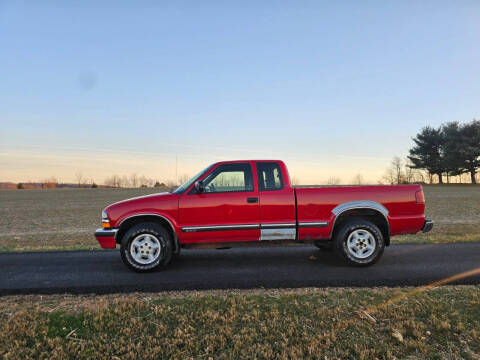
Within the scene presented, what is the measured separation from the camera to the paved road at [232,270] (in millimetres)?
4793

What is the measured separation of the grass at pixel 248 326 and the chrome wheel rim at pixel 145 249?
50.9 inches

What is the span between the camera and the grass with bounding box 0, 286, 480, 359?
2.89 meters

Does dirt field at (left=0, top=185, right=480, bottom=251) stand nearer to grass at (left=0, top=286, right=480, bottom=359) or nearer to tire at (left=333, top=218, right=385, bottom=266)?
tire at (left=333, top=218, right=385, bottom=266)

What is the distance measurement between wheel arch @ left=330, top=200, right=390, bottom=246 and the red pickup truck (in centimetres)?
2

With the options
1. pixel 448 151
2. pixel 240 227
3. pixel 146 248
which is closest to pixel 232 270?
pixel 240 227

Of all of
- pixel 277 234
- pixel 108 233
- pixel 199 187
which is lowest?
pixel 277 234

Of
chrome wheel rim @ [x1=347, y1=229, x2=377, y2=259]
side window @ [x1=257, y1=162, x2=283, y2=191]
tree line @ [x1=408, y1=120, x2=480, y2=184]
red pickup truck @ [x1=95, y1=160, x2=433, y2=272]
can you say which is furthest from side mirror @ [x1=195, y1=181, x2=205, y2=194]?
tree line @ [x1=408, y1=120, x2=480, y2=184]

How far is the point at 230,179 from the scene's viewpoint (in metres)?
5.90

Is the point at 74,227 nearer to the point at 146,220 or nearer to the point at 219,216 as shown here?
the point at 146,220

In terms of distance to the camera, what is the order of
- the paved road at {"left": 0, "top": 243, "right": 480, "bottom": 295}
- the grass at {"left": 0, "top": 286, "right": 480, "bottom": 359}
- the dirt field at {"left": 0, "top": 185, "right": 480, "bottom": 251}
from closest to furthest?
the grass at {"left": 0, "top": 286, "right": 480, "bottom": 359}
the paved road at {"left": 0, "top": 243, "right": 480, "bottom": 295}
the dirt field at {"left": 0, "top": 185, "right": 480, "bottom": 251}

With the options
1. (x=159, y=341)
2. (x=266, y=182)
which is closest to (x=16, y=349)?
(x=159, y=341)

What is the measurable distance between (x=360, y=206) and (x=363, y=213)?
0.87 feet

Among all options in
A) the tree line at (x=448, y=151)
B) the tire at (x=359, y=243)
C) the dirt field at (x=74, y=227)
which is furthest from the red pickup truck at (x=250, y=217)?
the tree line at (x=448, y=151)

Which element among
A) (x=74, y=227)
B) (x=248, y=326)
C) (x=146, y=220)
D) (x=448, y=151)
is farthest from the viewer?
(x=448, y=151)
